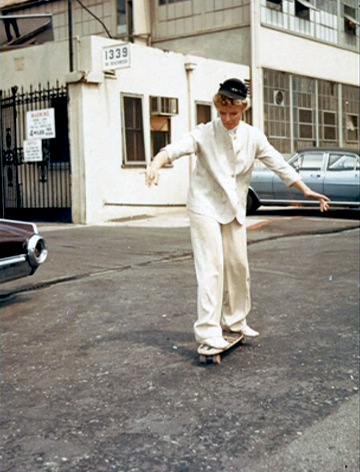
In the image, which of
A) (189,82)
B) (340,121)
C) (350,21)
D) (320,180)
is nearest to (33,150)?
(189,82)

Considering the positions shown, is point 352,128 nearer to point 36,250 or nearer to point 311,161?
point 311,161

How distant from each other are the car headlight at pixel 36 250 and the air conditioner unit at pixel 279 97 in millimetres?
14753

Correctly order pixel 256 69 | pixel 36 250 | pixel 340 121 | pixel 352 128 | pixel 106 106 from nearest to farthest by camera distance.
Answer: pixel 36 250 < pixel 106 106 < pixel 256 69 < pixel 340 121 < pixel 352 128

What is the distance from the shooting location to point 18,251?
23.8 ft

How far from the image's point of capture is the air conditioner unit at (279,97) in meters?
21.4

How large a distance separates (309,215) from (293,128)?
5.69m

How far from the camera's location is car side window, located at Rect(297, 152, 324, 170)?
17022mm

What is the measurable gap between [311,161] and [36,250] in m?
10.6

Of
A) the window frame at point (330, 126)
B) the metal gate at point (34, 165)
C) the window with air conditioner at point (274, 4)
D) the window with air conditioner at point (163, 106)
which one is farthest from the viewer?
the window frame at point (330, 126)

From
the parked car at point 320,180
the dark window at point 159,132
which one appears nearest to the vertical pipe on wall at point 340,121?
the parked car at point 320,180

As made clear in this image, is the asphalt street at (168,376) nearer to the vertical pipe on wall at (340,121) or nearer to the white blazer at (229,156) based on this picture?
the white blazer at (229,156)

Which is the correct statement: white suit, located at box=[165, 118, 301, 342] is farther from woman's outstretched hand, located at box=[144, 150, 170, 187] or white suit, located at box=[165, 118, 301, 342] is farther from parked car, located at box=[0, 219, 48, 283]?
parked car, located at box=[0, 219, 48, 283]

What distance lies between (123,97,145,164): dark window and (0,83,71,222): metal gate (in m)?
1.30

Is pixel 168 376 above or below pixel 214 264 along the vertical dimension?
below
